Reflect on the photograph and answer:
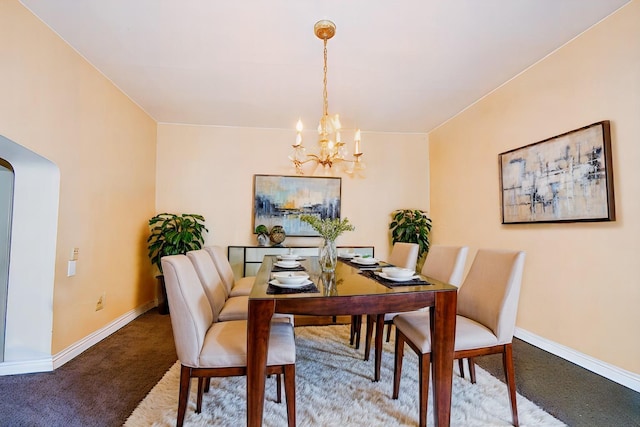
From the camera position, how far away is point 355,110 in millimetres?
3867

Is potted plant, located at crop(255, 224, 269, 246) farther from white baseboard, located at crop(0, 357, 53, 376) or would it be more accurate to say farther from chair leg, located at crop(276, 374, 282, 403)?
chair leg, located at crop(276, 374, 282, 403)

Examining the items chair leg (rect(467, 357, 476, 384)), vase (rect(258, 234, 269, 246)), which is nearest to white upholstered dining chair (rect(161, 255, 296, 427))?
chair leg (rect(467, 357, 476, 384))

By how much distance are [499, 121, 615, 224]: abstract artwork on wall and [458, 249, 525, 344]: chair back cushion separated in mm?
1115

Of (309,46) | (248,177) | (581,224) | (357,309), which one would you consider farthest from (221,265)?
(581,224)

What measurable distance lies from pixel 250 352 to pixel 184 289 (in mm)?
452

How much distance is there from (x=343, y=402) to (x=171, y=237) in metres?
2.90

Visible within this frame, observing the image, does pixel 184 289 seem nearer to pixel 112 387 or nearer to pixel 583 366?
pixel 112 387

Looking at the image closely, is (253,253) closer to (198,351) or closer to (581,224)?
(198,351)

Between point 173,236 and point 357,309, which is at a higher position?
point 173,236

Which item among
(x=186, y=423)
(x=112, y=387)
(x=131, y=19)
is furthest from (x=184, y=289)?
(x=131, y=19)

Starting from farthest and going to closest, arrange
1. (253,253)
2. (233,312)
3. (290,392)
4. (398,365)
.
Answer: (253,253) → (233,312) → (398,365) → (290,392)

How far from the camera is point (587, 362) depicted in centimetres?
234

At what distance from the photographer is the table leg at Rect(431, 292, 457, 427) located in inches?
59.0

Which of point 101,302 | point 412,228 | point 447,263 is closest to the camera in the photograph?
point 447,263
